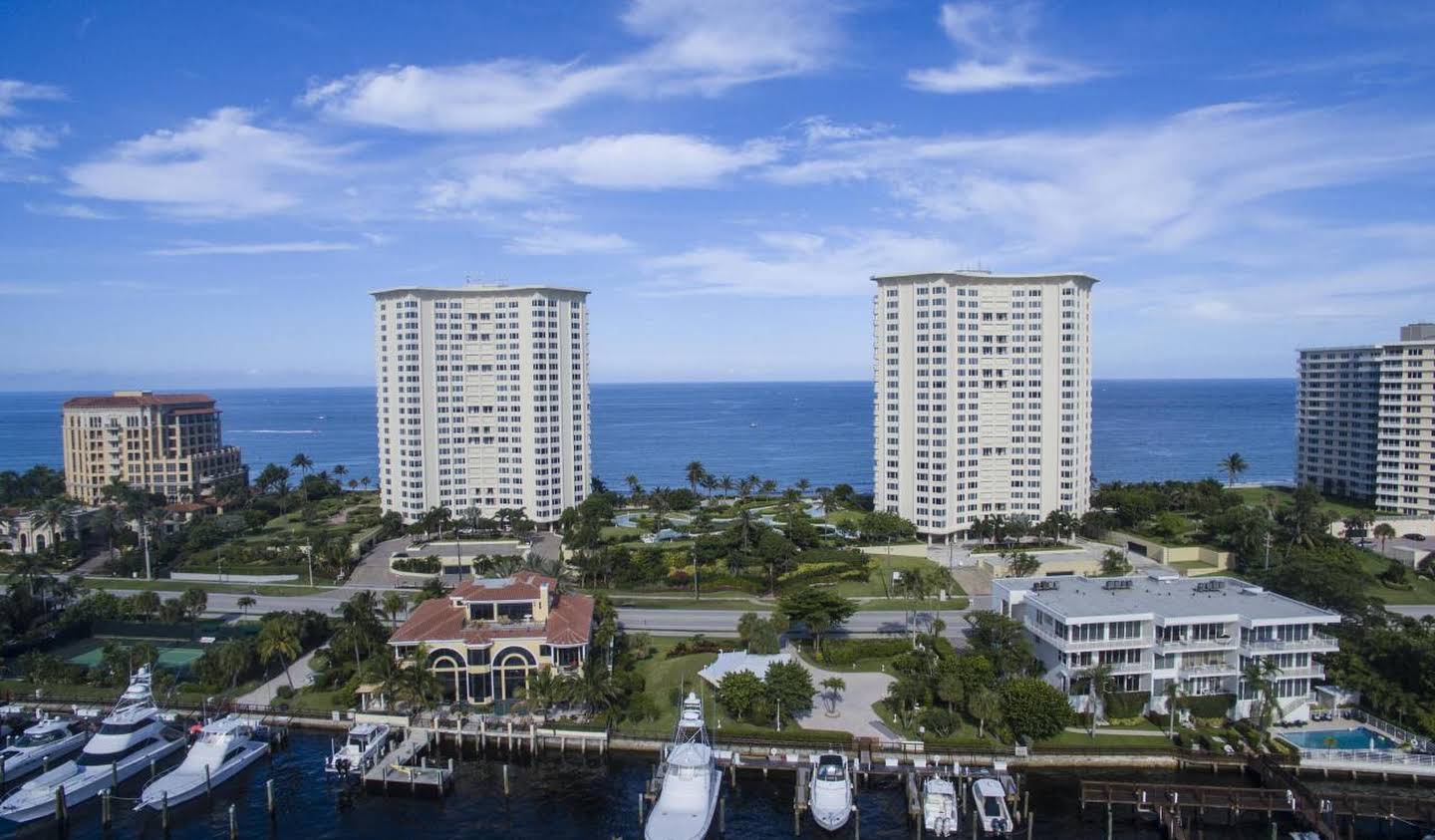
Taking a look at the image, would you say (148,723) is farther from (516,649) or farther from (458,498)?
(458,498)

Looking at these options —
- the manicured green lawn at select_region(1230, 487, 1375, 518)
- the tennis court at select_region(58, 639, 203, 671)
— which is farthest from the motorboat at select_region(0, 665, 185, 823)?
the manicured green lawn at select_region(1230, 487, 1375, 518)

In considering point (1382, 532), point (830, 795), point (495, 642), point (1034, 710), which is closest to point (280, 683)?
point (495, 642)

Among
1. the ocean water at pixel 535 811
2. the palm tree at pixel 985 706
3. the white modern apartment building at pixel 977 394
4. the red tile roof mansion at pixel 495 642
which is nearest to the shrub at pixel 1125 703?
the ocean water at pixel 535 811

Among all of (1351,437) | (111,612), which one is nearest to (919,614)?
(111,612)

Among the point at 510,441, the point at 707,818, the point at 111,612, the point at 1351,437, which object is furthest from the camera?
the point at 1351,437

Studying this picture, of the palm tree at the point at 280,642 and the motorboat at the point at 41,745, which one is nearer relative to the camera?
the motorboat at the point at 41,745

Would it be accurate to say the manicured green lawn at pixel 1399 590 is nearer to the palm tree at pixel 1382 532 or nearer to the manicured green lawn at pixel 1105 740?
the palm tree at pixel 1382 532

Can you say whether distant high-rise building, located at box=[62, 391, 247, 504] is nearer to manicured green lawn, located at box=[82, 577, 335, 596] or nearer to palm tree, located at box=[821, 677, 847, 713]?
manicured green lawn, located at box=[82, 577, 335, 596]
